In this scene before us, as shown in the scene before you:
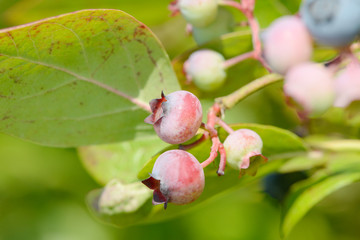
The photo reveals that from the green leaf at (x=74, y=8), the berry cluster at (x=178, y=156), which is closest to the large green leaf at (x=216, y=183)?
the berry cluster at (x=178, y=156)

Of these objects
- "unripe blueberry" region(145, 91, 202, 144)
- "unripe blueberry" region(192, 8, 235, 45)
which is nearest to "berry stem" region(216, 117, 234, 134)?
"unripe blueberry" region(145, 91, 202, 144)

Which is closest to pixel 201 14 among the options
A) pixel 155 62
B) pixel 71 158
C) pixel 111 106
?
pixel 155 62

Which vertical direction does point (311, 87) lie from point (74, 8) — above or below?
below

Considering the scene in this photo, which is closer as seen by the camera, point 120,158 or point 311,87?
point 311,87

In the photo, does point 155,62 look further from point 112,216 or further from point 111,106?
point 112,216

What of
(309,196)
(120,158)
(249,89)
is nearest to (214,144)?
(249,89)

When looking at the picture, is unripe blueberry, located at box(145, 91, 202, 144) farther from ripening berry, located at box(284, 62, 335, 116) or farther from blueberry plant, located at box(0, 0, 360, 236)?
ripening berry, located at box(284, 62, 335, 116)

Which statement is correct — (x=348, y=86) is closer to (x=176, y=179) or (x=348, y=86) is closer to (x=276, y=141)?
(x=176, y=179)
